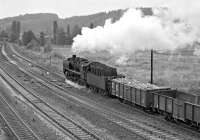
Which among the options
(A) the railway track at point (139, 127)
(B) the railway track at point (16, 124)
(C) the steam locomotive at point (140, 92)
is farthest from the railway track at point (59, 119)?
(C) the steam locomotive at point (140, 92)

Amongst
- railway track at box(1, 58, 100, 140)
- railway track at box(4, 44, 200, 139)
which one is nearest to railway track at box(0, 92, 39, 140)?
railway track at box(1, 58, 100, 140)

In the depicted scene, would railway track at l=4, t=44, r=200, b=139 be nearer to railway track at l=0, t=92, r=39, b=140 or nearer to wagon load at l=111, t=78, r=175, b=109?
wagon load at l=111, t=78, r=175, b=109

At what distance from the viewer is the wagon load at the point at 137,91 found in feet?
83.4

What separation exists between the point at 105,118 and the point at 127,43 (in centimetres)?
1826

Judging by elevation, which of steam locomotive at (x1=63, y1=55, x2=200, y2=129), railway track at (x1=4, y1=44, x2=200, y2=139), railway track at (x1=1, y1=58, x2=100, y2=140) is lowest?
railway track at (x1=4, y1=44, x2=200, y2=139)

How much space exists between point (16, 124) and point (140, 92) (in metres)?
9.16

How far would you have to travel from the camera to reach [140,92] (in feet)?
85.8

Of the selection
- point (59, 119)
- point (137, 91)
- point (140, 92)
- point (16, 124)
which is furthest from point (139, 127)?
point (16, 124)

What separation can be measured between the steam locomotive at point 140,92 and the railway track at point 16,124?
8.59 meters

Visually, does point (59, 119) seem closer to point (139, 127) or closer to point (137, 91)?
point (139, 127)

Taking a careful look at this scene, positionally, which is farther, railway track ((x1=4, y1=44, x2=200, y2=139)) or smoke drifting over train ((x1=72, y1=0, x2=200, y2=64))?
smoke drifting over train ((x1=72, y1=0, x2=200, y2=64))

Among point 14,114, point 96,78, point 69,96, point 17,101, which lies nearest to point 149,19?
point 96,78

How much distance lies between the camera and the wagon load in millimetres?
25406

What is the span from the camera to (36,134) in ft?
68.4
